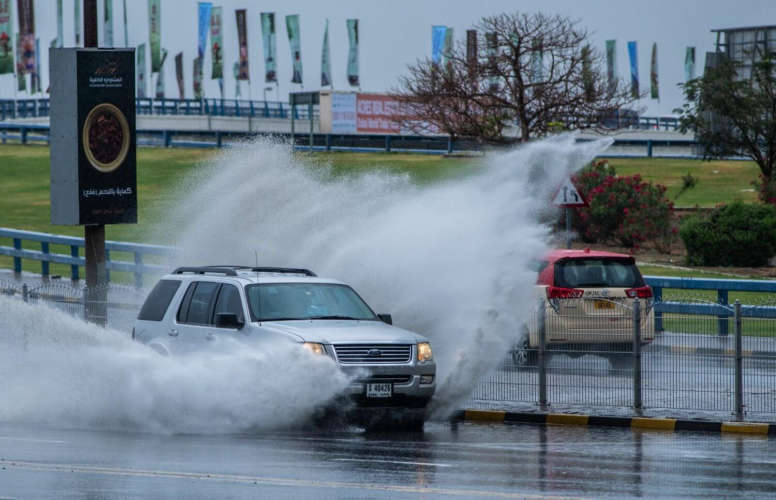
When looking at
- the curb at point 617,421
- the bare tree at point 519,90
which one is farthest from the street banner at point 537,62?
the curb at point 617,421

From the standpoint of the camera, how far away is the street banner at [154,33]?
87.9 meters

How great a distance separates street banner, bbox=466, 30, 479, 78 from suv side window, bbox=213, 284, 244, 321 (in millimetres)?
26461

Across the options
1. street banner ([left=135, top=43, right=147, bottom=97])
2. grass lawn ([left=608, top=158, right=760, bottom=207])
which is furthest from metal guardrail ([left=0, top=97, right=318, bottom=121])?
grass lawn ([left=608, top=158, right=760, bottom=207])

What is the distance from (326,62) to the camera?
92688 millimetres

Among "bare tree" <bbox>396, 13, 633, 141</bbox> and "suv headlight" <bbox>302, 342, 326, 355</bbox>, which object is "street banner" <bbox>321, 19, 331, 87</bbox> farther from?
"suv headlight" <bbox>302, 342, 326, 355</bbox>

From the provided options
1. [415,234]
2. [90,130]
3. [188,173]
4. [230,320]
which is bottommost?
[230,320]

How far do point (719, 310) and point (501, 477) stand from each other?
5.40 meters

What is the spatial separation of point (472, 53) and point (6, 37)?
4769 cm

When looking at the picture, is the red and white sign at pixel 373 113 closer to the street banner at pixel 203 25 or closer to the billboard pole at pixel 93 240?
the street banner at pixel 203 25

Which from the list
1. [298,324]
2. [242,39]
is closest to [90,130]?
[298,324]

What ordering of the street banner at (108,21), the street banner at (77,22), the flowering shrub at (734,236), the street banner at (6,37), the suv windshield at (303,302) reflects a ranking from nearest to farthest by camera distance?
the suv windshield at (303,302), the flowering shrub at (734,236), the street banner at (108,21), the street banner at (6,37), the street banner at (77,22)

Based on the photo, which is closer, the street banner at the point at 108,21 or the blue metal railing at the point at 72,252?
the blue metal railing at the point at 72,252

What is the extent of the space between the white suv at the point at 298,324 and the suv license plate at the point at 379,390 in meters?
0.01

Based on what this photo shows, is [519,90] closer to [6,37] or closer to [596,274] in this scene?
[596,274]
